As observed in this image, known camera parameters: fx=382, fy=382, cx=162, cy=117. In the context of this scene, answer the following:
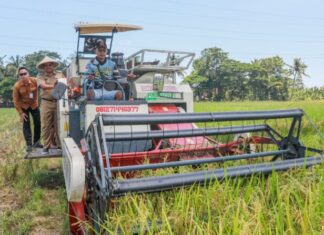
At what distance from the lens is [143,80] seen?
6.79 metres

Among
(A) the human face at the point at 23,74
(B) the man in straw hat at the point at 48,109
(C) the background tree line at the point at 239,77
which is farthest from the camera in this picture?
(C) the background tree line at the point at 239,77

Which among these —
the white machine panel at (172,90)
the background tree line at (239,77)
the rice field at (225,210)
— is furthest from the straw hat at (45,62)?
the background tree line at (239,77)

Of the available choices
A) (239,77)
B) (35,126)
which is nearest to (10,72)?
(239,77)

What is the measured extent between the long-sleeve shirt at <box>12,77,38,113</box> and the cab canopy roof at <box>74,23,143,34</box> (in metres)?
1.21

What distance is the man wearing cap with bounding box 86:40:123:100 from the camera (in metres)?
4.93

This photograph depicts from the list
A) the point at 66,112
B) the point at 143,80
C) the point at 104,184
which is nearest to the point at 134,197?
the point at 104,184

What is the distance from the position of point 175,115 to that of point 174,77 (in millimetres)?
3983

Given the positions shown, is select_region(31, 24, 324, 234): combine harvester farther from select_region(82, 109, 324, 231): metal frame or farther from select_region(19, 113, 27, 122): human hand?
select_region(19, 113, 27, 122): human hand

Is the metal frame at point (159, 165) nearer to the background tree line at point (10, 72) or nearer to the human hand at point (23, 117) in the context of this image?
the human hand at point (23, 117)

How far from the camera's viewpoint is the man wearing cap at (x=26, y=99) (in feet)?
20.7

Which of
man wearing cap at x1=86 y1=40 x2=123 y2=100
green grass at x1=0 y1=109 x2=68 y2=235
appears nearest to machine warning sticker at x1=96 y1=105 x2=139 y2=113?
man wearing cap at x1=86 y1=40 x2=123 y2=100

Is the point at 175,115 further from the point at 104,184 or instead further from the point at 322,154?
the point at 322,154

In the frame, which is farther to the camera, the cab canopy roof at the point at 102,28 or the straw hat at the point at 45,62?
the cab canopy roof at the point at 102,28

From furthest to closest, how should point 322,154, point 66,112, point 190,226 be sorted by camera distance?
point 66,112 < point 322,154 < point 190,226
